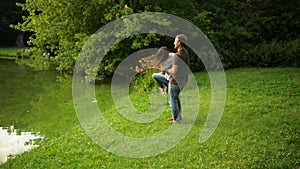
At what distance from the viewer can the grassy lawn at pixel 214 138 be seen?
6.92 meters

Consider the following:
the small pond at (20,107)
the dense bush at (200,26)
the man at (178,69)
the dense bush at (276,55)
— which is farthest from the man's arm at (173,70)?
the dense bush at (276,55)

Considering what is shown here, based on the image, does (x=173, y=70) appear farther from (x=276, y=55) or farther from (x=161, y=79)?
(x=276, y=55)

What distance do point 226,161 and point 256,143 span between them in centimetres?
117

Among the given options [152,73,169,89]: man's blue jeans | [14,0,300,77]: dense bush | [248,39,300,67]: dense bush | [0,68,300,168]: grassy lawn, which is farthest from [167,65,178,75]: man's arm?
[248,39,300,67]: dense bush

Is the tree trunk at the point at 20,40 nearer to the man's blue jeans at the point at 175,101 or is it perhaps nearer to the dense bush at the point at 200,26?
the dense bush at the point at 200,26

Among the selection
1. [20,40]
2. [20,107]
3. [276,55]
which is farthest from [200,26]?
[20,40]

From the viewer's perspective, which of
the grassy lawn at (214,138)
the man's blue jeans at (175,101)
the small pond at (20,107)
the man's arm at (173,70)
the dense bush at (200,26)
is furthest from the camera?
the dense bush at (200,26)

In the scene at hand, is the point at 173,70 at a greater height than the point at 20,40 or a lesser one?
greater

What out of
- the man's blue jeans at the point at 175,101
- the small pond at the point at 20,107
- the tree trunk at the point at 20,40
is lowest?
the tree trunk at the point at 20,40

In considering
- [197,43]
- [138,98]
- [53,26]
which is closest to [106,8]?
[53,26]

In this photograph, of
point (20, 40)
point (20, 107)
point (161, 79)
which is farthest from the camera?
point (20, 40)

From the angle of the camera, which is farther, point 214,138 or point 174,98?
point 174,98

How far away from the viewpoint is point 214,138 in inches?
321

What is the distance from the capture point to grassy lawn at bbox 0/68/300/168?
6.92m
